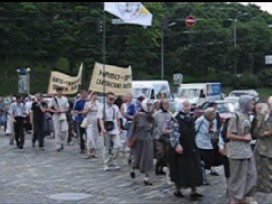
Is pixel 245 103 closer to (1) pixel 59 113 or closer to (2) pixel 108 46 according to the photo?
(1) pixel 59 113

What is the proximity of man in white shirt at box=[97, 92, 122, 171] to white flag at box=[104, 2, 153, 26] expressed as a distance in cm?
272

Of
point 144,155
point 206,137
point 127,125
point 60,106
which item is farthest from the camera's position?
point 60,106

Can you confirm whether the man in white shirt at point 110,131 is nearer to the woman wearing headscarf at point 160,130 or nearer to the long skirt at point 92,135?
the woman wearing headscarf at point 160,130

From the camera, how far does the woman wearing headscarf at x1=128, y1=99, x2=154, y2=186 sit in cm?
1149

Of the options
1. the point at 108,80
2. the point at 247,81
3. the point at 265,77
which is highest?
the point at 265,77

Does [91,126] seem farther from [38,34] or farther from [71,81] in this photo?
[38,34]

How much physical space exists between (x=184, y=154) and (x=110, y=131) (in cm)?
407

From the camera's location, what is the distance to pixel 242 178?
8680 mm

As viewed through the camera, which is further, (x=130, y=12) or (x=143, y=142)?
(x=130, y=12)

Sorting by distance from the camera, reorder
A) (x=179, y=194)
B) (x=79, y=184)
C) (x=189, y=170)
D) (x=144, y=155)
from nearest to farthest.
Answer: (x=189, y=170), (x=179, y=194), (x=144, y=155), (x=79, y=184)

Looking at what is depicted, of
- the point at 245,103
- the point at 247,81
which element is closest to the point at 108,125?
the point at 245,103

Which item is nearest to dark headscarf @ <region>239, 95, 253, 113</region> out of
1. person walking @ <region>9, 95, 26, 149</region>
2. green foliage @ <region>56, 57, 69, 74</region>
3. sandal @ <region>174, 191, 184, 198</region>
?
sandal @ <region>174, 191, 184, 198</region>

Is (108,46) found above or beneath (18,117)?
above

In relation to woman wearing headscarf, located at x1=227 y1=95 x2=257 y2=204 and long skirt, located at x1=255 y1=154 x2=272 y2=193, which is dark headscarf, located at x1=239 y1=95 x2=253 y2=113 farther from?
long skirt, located at x1=255 y1=154 x2=272 y2=193
